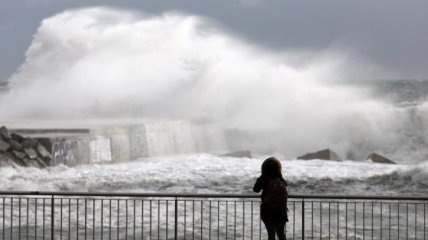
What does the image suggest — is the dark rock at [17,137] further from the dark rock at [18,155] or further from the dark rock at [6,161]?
the dark rock at [6,161]

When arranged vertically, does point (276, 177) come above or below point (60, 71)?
below

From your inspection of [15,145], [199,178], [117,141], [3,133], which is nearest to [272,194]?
[199,178]

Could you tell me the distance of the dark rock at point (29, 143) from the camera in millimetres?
21367

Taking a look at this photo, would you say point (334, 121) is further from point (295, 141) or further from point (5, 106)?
point (5, 106)

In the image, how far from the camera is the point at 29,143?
21.5 metres

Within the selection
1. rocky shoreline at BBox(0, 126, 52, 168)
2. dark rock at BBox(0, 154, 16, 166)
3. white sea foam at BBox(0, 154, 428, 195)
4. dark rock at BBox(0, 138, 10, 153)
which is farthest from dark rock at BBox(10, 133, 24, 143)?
white sea foam at BBox(0, 154, 428, 195)

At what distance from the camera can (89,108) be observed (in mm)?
36000

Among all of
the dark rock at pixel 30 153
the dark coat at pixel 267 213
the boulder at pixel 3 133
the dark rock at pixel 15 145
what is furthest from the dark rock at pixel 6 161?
the dark coat at pixel 267 213

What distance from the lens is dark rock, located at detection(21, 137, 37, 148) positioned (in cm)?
2137

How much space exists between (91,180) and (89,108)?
1619 cm

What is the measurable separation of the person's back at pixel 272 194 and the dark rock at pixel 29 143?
14.4m

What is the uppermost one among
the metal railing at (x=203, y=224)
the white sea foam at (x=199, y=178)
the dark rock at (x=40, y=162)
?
the dark rock at (x=40, y=162)

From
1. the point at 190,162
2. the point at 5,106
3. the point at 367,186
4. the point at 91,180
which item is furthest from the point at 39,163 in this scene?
the point at 5,106

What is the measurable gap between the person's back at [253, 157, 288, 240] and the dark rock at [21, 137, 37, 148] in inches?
568
